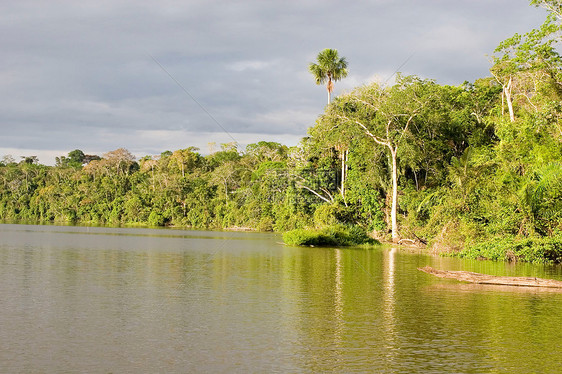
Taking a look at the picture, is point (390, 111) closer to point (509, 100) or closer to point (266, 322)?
point (509, 100)

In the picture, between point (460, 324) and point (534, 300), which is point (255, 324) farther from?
point (534, 300)

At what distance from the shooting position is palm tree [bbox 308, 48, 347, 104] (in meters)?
55.1

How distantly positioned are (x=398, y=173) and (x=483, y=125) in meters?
8.02

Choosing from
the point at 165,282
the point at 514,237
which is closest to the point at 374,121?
the point at 514,237

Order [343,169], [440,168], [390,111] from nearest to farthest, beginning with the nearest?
[390,111] → [440,168] → [343,169]

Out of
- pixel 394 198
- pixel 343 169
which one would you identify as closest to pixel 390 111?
pixel 394 198

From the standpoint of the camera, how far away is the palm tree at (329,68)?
55125 mm

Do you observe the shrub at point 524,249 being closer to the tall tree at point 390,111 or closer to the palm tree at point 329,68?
the tall tree at point 390,111

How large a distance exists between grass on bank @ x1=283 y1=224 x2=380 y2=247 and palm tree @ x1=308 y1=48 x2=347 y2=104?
19.8 meters

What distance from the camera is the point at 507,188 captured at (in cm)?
3198

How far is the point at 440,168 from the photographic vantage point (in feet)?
148

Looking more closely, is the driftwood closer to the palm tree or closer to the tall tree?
the tall tree

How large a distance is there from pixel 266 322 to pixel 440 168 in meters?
35.4

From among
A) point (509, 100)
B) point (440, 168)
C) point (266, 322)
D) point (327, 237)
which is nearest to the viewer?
point (266, 322)
